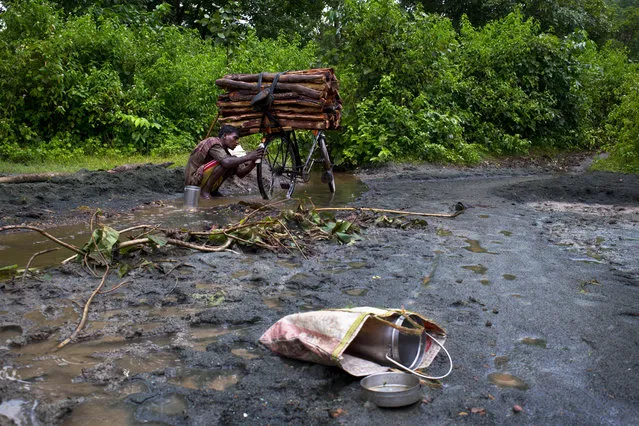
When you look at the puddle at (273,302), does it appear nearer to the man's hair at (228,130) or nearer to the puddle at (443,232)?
the puddle at (443,232)

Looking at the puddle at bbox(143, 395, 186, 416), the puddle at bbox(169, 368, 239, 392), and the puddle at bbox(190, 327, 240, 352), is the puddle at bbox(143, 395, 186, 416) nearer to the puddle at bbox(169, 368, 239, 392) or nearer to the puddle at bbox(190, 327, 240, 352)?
the puddle at bbox(169, 368, 239, 392)

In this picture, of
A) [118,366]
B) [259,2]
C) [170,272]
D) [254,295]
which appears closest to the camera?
[118,366]

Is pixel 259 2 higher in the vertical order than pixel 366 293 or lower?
higher

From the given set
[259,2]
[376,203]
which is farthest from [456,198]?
[259,2]

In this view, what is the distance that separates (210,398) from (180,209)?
5428mm

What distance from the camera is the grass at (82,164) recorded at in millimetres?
9453

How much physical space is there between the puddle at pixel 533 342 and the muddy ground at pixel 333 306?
0.05 feet

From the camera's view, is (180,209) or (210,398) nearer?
(210,398)

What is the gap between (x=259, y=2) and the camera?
2380 cm

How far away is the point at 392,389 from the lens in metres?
2.60

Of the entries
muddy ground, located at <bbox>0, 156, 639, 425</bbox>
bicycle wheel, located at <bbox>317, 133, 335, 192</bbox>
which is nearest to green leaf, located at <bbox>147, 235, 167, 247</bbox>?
muddy ground, located at <bbox>0, 156, 639, 425</bbox>

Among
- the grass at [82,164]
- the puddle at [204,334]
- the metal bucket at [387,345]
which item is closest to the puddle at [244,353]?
the puddle at [204,334]

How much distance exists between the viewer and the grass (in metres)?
9.45

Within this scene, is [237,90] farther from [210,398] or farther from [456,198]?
[210,398]
